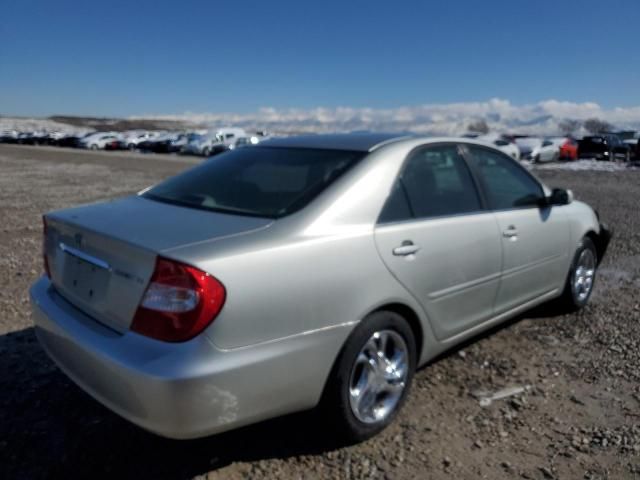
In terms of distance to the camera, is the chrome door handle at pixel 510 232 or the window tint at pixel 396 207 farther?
the chrome door handle at pixel 510 232

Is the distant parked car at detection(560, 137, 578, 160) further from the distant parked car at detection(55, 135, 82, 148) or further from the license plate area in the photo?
the distant parked car at detection(55, 135, 82, 148)

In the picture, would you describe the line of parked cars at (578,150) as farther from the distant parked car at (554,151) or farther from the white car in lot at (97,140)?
the white car in lot at (97,140)

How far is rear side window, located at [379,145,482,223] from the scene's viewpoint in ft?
9.98

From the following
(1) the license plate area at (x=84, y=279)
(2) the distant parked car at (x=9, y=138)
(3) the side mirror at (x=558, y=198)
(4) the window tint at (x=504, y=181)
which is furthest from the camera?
(2) the distant parked car at (x=9, y=138)

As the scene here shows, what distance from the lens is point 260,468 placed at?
8.86 ft

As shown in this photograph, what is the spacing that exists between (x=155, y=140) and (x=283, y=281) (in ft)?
140

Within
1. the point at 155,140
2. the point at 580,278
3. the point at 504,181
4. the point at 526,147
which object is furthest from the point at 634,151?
the point at 155,140

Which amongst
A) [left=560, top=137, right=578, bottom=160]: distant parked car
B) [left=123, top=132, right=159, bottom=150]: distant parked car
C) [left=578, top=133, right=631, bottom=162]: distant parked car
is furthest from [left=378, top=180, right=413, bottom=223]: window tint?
[left=123, top=132, right=159, bottom=150]: distant parked car

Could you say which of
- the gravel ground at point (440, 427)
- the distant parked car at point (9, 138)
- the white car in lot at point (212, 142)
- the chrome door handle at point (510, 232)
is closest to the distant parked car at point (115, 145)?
the white car in lot at point (212, 142)

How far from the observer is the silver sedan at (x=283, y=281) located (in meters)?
2.24

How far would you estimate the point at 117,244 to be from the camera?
2.46 metres

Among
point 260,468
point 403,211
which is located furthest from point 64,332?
point 403,211

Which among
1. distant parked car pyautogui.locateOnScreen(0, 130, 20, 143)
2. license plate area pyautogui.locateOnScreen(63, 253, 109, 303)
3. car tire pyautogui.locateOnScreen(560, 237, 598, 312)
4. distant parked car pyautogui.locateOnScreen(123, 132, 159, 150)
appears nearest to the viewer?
license plate area pyautogui.locateOnScreen(63, 253, 109, 303)

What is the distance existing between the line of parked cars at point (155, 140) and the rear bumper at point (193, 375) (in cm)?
3129
